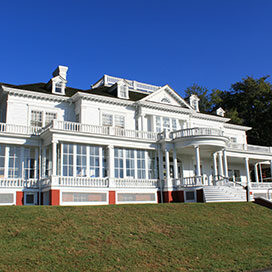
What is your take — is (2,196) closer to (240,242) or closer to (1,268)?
(1,268)

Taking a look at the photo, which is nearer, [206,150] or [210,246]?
[210,246]

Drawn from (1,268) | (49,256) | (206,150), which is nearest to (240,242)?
(49,256)

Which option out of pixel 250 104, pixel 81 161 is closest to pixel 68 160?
pixel 81 161

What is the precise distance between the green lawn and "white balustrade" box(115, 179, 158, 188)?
715 cm

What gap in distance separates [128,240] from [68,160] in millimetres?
12740

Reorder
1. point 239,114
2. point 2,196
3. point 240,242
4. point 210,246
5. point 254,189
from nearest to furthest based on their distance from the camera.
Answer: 1. point 210,246
2. point 240,242
3. point 2,196
4. point 254,189
5. point 239,114

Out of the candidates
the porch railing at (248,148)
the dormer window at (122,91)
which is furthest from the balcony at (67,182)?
the porch railing at (248,148)

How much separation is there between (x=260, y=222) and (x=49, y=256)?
1298cm

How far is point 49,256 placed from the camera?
1104cm

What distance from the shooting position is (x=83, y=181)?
961 inches

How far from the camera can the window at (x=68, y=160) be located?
25000 millimetres

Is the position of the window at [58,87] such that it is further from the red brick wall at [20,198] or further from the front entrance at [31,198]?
the red brick wall at [20,198]

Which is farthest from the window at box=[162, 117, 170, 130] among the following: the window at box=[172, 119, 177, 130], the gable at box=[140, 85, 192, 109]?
the gable at box=[140, 85, 192, 109]

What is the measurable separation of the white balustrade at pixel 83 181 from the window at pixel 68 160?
111cm
